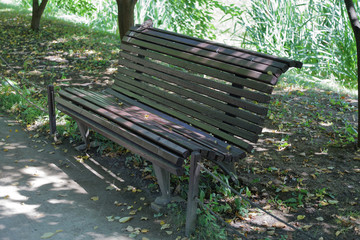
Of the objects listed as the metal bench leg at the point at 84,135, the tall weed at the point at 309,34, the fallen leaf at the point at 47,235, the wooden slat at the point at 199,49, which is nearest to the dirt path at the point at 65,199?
the fallen leaf at the point at 47,235

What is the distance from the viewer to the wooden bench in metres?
3.60

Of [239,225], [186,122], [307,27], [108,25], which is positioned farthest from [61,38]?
[239,225]

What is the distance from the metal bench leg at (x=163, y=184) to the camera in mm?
3645

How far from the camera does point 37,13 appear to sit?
10.5 metres

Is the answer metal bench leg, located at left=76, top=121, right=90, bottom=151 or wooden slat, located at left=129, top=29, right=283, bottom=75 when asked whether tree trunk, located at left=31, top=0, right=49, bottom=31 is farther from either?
metal bench leg, located at left=76, top=121, right=90, bottom=151

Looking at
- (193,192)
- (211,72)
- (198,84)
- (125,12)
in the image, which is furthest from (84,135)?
(125,12)

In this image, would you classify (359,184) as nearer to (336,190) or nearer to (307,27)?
(336,190)

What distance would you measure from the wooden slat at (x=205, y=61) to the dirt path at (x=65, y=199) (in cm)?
144

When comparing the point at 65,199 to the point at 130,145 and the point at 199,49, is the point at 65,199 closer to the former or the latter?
the point at 130,145

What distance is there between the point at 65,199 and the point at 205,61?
6.42 feet

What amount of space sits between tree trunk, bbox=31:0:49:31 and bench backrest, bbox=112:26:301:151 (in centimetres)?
596

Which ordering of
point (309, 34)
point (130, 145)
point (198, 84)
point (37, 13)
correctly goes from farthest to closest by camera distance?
point (37, 13), point (309, 34), point (198, 84), point (130, 145)

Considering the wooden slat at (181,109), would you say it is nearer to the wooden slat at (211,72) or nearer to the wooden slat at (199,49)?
the wooden slat at (211,72)

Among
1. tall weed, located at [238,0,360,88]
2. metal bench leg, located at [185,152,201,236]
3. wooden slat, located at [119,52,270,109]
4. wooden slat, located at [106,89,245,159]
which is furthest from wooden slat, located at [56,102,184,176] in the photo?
tall weed, located at [238,0,360,88]
